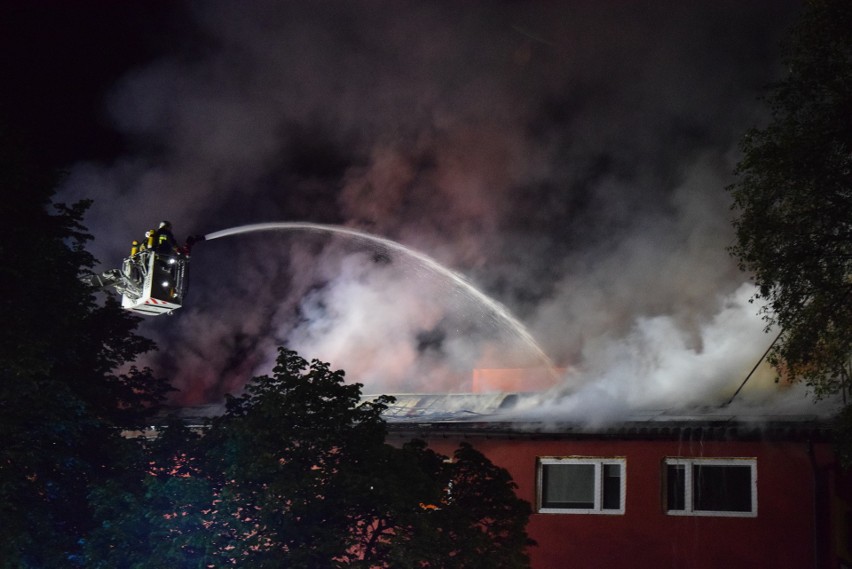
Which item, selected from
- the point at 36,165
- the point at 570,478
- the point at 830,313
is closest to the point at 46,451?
the point at 36,165

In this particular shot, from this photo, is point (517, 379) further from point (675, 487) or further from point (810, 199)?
point (810, 199)

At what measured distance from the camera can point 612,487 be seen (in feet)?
60.1

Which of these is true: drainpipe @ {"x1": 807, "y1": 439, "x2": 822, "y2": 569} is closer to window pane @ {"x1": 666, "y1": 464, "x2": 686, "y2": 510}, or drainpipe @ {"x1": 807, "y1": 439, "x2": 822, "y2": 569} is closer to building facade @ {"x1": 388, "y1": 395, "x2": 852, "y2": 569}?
building facade @ {"x1": 388, "y1": 395, "x2": 852, "y2": 569}

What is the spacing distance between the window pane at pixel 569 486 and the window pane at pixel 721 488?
2.19 metres

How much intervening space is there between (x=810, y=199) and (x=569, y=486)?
873 centimetres

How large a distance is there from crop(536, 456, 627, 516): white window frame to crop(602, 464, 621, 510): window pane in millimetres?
58

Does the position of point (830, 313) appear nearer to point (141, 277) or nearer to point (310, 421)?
point (310, 421)

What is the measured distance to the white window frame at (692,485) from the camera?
1719cm

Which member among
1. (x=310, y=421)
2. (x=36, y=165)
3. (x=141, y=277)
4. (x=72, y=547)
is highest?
(x=36, y=165)

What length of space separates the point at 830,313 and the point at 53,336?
A: 1292cm

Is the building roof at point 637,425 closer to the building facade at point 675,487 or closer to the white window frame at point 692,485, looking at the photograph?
the building facade at point 675,487

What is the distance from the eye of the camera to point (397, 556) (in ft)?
37.0

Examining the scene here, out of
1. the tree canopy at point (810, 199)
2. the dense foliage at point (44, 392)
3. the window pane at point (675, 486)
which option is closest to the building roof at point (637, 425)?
the window pane at point (675, 486)

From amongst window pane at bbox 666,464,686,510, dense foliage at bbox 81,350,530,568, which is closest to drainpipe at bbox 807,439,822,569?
window pane at bbox 666,464,686,510
